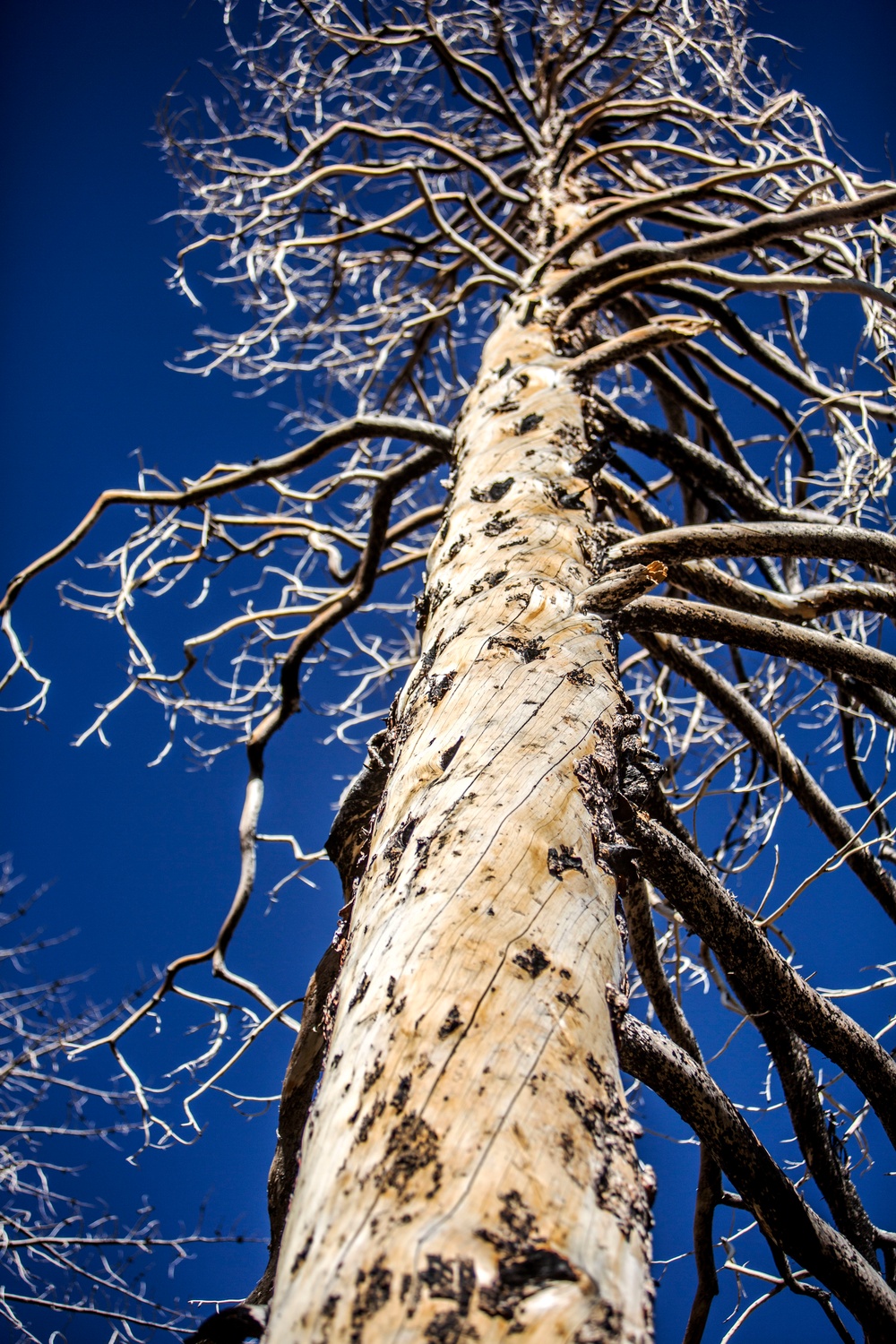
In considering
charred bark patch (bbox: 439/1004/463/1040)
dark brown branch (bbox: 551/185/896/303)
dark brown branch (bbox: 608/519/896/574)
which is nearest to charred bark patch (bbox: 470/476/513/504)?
dark brown branch (bbox: 608/519/896/574)

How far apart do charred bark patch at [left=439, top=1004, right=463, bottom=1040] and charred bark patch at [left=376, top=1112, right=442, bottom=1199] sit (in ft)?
0.27

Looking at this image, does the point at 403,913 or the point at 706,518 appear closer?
the point at 403,913

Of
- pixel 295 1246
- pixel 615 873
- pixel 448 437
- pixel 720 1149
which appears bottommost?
pixel 295 1246

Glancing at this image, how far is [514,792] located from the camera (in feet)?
3.57

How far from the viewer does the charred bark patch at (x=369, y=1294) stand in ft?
2.10

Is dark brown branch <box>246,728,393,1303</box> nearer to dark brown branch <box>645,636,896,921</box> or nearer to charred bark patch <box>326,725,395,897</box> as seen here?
charred bark patch <box>326,725,395,897</box>

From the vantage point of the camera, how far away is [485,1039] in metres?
0.83

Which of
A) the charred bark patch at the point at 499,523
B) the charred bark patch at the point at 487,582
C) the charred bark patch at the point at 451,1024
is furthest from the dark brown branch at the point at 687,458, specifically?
the charred bark patch at the point at 451,1024

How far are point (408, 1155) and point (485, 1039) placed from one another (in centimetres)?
13

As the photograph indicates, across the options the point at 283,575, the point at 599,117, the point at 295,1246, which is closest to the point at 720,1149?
the point at 295,1246

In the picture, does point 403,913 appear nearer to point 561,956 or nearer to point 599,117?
point 561,956

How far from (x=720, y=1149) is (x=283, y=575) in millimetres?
2851

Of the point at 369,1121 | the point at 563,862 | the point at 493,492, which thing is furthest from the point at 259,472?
the point at 369,1121

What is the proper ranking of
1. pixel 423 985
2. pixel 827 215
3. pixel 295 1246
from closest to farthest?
pixel 295 1246, pixel 423 985, pixel 827 215
